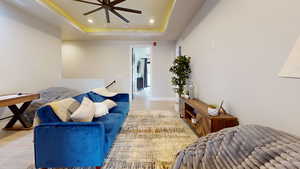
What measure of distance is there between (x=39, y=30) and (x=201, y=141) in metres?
5.52

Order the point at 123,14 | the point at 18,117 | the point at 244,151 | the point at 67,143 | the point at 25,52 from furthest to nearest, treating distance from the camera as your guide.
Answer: the point at 123,14, the point at 25,52, the point at 18,117, the point at 67,143, the point at 244,151

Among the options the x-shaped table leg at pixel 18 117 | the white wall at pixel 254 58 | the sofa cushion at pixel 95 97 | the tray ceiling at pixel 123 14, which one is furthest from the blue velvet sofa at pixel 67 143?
the tray ceiling at pixel 123 14

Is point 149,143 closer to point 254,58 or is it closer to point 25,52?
point 254,58

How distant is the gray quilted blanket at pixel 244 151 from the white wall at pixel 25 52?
14.8ft

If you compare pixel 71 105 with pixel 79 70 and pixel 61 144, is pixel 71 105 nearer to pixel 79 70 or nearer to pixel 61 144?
pixel 61 144

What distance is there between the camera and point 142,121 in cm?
398

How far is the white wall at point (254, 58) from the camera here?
1.48 m

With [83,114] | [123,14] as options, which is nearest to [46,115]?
[83,114]

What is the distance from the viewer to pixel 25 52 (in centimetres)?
452

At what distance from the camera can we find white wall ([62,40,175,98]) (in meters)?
7.53

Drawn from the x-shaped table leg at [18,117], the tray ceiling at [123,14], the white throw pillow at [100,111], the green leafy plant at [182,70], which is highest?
the tray ceiling at [123,14]

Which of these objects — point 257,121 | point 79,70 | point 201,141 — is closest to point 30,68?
point 79,70

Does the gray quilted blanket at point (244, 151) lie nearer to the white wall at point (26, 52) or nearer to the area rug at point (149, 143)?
the area rug at point (149, 143)

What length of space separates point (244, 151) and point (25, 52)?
210 inches
